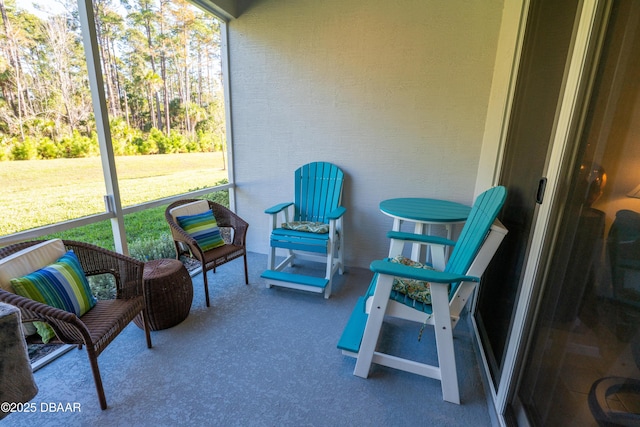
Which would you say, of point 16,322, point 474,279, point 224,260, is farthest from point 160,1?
point 474,279

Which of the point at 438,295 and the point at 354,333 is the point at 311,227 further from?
the point at 438,295

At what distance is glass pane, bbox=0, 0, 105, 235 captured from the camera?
1574 mm

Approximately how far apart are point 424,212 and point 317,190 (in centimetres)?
110

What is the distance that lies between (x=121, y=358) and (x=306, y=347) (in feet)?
3.69

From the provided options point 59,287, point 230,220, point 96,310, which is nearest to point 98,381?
point 96,310

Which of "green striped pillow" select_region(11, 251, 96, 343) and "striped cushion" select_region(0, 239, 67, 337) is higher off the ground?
"striped cushion" select_region(0, 239, 67, 337)

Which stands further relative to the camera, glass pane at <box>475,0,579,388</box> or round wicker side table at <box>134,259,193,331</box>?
round wicker side table at <box>134,259,193,331</box>

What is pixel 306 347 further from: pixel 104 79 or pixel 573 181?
pixel 104 79

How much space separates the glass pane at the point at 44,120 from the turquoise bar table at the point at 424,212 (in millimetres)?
2164

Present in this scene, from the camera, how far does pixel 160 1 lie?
2.46 m

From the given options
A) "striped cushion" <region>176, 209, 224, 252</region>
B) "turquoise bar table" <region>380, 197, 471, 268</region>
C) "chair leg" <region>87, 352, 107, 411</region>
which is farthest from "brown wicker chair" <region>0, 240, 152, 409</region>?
"turquoise bar table" <region>380, 197, 471, 268</region>

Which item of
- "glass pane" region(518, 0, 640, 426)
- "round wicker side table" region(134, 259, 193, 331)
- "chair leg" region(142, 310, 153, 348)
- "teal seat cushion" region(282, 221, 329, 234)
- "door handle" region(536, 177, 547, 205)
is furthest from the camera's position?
"teal seat cushion" region(282, 221, 329, 234)

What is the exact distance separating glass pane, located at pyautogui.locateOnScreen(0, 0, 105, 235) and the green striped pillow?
0.45 meters

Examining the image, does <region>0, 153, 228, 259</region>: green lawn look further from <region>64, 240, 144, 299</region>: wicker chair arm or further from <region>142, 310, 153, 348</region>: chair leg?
<region>142, 310, 153, 348</region>: chair leg
